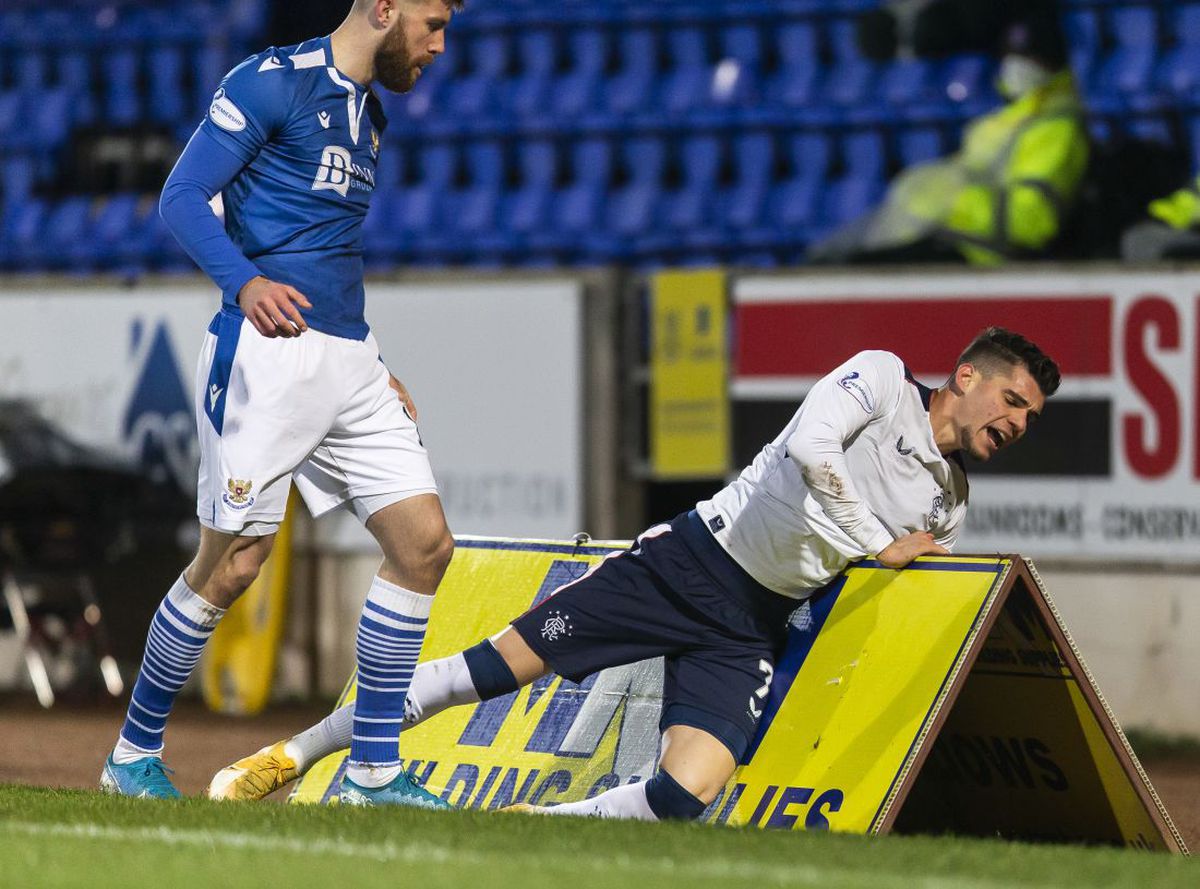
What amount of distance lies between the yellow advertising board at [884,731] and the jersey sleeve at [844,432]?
20 centimetres

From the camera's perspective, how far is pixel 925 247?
9070 millimetres

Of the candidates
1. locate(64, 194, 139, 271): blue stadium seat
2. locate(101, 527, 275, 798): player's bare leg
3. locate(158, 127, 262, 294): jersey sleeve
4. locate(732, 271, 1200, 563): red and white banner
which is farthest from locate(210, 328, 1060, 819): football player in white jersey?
locate(64, 194, 139, 271): blue stadium seat

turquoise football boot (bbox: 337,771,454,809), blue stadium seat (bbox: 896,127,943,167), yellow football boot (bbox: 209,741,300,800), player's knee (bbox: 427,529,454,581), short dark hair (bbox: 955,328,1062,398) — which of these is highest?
short dark hair (bbox: 955,328,1062,398)

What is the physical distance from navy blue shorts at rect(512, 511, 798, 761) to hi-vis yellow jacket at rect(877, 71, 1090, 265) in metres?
4.12

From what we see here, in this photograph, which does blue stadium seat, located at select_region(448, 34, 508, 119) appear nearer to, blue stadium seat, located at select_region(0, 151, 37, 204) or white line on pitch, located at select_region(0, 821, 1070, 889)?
blue stadium seat, located at select_region(0, 151, 37, 204)

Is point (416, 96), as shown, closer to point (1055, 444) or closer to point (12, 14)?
point (12, 14)

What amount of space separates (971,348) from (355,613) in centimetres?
466

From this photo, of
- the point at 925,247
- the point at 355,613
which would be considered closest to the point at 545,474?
the point at 355,613

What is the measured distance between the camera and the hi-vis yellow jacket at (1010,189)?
9.15 meters

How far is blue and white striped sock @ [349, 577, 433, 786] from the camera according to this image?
495 cm

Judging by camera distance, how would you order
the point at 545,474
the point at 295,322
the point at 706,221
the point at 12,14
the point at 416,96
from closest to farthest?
the point at 295,322, the point at 545,474, the point at 706,221, the point at 416,96, the point at 12,14

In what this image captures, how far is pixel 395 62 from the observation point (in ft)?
16.1

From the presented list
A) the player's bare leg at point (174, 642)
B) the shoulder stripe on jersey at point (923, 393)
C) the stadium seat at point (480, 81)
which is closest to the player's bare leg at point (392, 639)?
the player's bare leg at point (174, 642)

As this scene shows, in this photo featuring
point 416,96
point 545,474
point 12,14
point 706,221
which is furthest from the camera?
point 12,14
